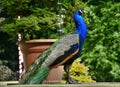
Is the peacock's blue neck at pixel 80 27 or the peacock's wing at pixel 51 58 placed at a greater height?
the peacock's blue neck at pixel 80 27

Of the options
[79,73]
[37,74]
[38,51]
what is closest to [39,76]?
[37,74]

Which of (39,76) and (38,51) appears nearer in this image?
(39,76)

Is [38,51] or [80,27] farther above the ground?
[80,27]

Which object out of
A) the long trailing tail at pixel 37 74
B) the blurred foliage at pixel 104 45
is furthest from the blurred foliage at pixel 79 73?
the long trailing tail at pixel 37 74

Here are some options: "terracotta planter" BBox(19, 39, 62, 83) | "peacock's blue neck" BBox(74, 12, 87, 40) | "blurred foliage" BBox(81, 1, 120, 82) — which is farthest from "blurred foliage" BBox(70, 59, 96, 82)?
"peacock's blue neck" BBox(74, 12, 87, 40)

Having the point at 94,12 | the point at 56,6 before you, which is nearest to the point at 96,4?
→ the point at 94,12

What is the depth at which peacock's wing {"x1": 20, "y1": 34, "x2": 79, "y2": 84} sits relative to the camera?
7039 millimetres

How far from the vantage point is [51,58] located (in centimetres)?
709

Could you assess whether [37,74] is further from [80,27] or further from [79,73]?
[79,73]

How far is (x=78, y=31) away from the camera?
732 centimetres

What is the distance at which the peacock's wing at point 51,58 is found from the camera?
23.1 feet

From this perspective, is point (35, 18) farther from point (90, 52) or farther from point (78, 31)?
point (90, 52)

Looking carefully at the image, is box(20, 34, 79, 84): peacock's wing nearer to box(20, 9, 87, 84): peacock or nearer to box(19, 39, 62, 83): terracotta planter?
box(20, 9, 87, 84): peacock

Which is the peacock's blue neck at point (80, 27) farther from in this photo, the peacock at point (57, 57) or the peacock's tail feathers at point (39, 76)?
the peacock's tail feathers at point (39, 76)
